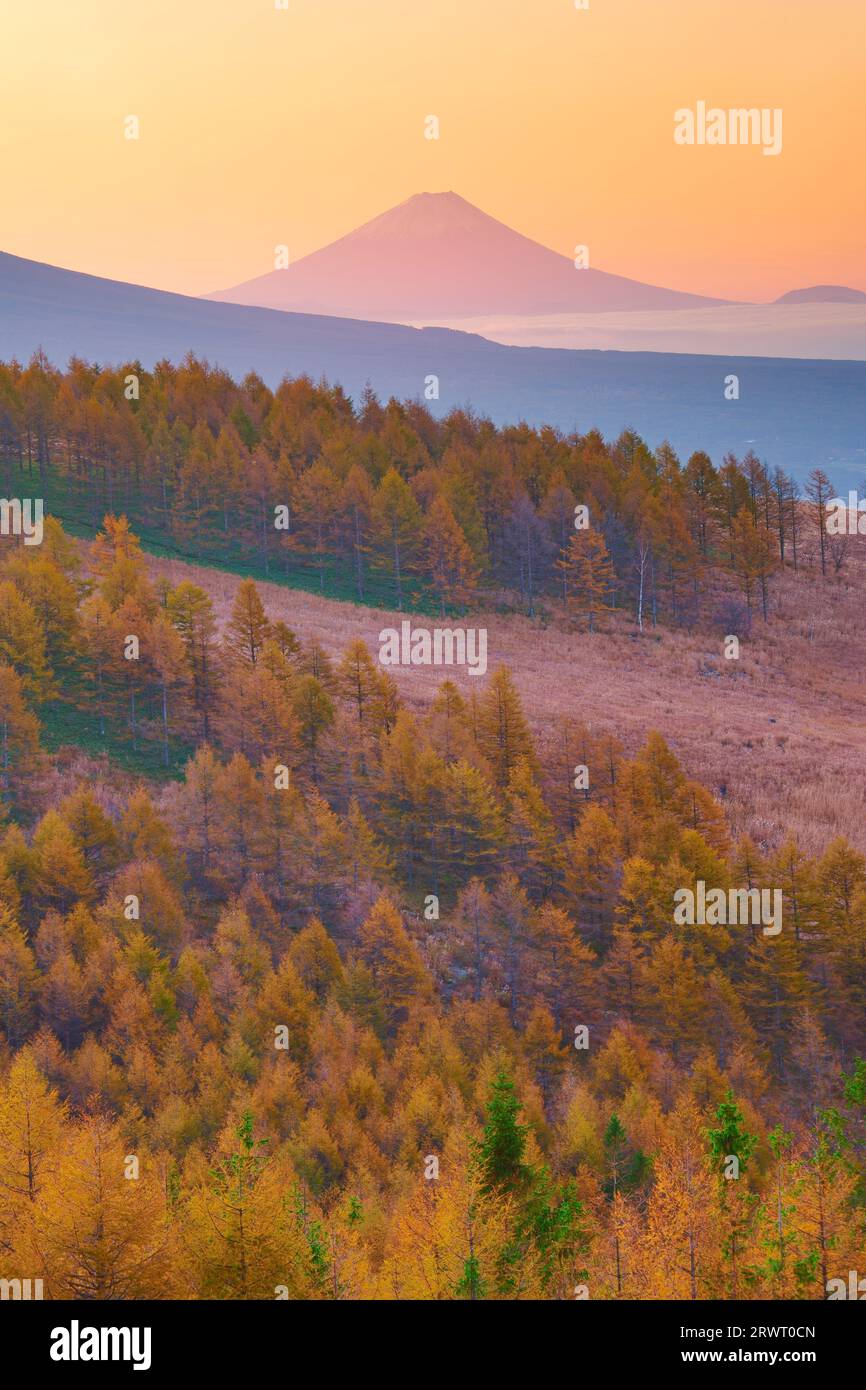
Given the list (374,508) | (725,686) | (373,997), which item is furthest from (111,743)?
(725,686)

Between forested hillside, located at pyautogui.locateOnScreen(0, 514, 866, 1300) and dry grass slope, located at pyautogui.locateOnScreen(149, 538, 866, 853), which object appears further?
dry grass slope, located at pyautogui.locateOnScreen(149, 538, 866, 853)

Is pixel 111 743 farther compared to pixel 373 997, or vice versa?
pixel 111 743

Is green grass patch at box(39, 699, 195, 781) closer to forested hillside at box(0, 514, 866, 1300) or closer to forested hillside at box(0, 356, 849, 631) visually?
forested hillside at box(0, 514, 866, 1300)

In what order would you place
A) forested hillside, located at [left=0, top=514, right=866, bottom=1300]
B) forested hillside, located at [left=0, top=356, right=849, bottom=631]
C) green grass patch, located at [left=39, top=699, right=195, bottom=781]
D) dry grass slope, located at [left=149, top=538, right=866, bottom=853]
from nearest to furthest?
forested hillside, located at [left=0, top=514, right=866, bottom=1300] < green grass patch, located at [left=39, top=699, right=195, bottom=781] < dry grass slope, located at [left=149, top=538, right=866, bottom=853] < forested hillside, located at [left=0, top=356, right=849, bottom=631]

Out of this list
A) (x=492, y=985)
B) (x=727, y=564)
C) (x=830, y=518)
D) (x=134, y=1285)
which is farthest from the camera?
(x=830, y=518)

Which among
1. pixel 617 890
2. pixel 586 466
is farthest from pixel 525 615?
pixel 617 890

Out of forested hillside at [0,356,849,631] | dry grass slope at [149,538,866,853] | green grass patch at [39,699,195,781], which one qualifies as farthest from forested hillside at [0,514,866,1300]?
forested hillside at [0,356,849,631]

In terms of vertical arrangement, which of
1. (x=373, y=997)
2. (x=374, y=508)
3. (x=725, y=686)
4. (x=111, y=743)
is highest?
(x=374, y=508)

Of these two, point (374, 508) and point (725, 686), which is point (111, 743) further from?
point (725, 686)
